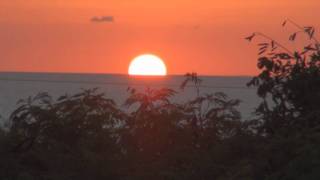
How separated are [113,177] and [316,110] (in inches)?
86.4

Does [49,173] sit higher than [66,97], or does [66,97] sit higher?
[66,97]

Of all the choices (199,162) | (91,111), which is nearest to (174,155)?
(199,162)

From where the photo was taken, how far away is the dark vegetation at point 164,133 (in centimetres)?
961

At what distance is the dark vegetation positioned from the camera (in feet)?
31.5

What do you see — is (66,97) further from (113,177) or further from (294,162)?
(294,162)

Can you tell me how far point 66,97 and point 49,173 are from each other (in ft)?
3.49

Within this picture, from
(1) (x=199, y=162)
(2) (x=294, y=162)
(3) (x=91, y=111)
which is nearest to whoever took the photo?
(2) (x=294, y=162)

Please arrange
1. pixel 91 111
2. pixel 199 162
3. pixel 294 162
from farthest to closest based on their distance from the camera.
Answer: pixel 91 111, pixel 199 162, pixel 294 162

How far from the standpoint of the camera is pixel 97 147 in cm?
1012

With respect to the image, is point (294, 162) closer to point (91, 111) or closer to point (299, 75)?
point (299, 75)

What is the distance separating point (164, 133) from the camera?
32.7 feet

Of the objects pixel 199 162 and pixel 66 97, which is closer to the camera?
pixel 199 162

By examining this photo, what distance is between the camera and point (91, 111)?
33.8 ft

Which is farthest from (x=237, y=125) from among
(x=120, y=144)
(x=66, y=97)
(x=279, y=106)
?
(x=66, y=97)
